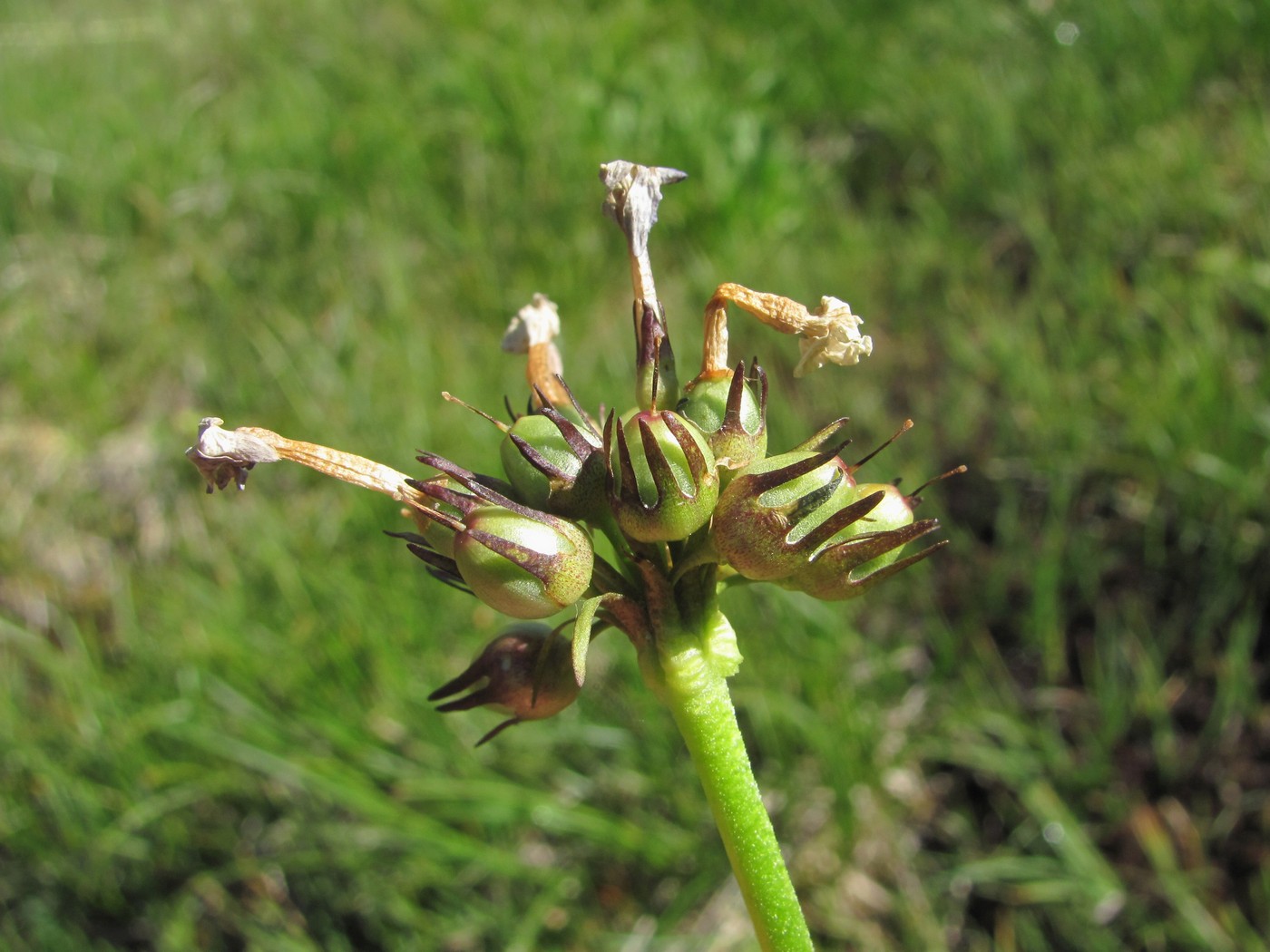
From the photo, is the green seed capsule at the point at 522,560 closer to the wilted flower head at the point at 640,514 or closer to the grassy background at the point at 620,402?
the wilted flower head at the point at 640,514

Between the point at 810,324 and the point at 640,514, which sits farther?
the point at 810,324

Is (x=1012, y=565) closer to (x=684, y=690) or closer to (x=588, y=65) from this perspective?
(x=684, y=690)

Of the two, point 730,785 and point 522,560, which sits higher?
point 522,560

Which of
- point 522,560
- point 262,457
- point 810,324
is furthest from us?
point 810,324

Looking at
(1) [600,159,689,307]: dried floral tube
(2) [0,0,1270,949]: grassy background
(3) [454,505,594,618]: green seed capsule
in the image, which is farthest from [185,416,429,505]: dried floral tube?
(2) [0,0,1270,949]: grassy background

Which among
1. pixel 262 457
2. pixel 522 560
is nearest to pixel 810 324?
pixel 522 560

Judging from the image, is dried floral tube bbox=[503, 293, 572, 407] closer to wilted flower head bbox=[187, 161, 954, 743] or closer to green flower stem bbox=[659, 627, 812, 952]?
wilted flower head bbox=[187, 161, 954, 743]

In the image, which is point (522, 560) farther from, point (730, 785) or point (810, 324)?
point (810, 324)
